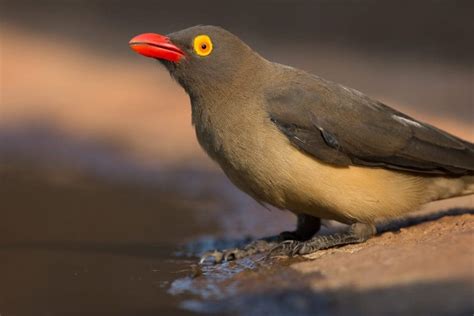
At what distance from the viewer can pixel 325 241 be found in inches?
245

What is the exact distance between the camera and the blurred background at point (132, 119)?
21.2ft

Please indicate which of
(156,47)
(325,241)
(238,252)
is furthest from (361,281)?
(156,47)

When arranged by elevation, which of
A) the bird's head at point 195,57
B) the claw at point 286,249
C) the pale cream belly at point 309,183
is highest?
Answer: the bird's head at point 195,57

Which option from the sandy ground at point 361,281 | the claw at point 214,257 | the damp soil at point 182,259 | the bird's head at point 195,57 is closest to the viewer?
the sandy ground at point 361,281

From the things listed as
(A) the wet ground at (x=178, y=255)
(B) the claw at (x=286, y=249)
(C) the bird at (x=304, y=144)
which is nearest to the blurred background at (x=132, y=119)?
(A) the wet ground at (x=178, y=255)

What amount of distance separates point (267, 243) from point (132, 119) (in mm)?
5474

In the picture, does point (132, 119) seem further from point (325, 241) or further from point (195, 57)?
point (325, 241)

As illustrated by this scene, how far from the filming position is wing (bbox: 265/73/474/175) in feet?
20.1

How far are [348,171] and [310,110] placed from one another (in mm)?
515

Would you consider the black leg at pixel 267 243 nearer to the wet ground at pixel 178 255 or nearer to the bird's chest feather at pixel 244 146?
the wet ground at pixel 178 255

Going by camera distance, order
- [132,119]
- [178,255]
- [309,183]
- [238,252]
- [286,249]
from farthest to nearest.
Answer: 1. [132,119]
2. [178,255]
3. [238,252]
4. [286,249]
5. [309,183]

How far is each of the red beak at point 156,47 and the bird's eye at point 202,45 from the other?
0.39 feet

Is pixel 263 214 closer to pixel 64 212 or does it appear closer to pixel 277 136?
pixel 64 212

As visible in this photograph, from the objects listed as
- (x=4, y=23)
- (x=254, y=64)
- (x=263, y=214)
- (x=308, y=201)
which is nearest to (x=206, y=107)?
(x=254, y=64)
